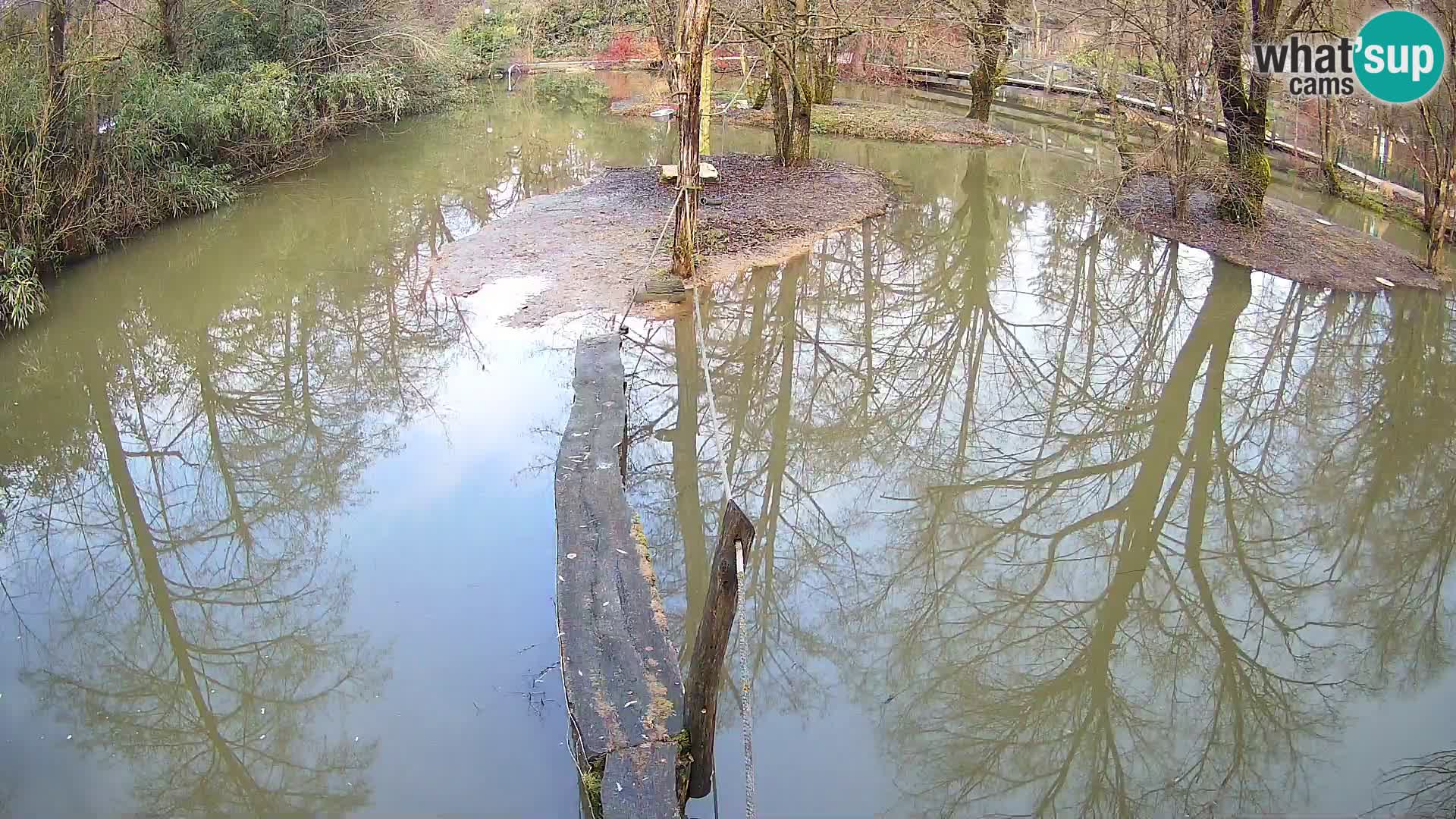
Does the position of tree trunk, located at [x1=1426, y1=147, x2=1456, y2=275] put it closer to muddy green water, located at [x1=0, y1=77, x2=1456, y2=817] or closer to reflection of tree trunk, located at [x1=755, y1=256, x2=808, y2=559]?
muddy green water, located at [x1=0, y1=77, x2=1456, y2=817]

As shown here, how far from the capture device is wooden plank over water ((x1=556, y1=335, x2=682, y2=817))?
4.03 m

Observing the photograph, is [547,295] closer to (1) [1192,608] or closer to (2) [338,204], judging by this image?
(2) [338,204]

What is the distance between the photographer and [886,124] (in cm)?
2033

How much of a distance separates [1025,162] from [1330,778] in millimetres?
14660

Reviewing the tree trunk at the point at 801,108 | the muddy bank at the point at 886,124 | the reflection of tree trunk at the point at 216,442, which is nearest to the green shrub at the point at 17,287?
the reflection of tree trunk at the point at 216,442

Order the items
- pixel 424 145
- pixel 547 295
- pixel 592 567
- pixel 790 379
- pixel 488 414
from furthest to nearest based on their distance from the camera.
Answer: pixel 424 145 → pixel 547 295 → pixel 790 379 → pixel 488 414 → pixel 592 567

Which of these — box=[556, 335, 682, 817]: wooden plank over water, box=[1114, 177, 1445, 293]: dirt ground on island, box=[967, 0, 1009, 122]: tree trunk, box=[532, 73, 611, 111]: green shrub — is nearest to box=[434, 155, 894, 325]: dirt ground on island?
box=[1114, 177, 1445, 293]: dirt ground on island

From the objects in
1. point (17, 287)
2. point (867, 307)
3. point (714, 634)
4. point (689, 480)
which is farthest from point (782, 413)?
point (17, 287)

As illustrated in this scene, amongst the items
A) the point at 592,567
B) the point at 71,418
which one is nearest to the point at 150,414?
the point at 71,418

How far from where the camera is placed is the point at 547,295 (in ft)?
34.7

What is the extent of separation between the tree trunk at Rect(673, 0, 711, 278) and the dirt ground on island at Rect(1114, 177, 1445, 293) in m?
6.59

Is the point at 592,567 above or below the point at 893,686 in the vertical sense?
above

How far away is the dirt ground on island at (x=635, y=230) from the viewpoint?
431 inches

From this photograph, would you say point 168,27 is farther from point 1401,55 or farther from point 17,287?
point 1401,55
